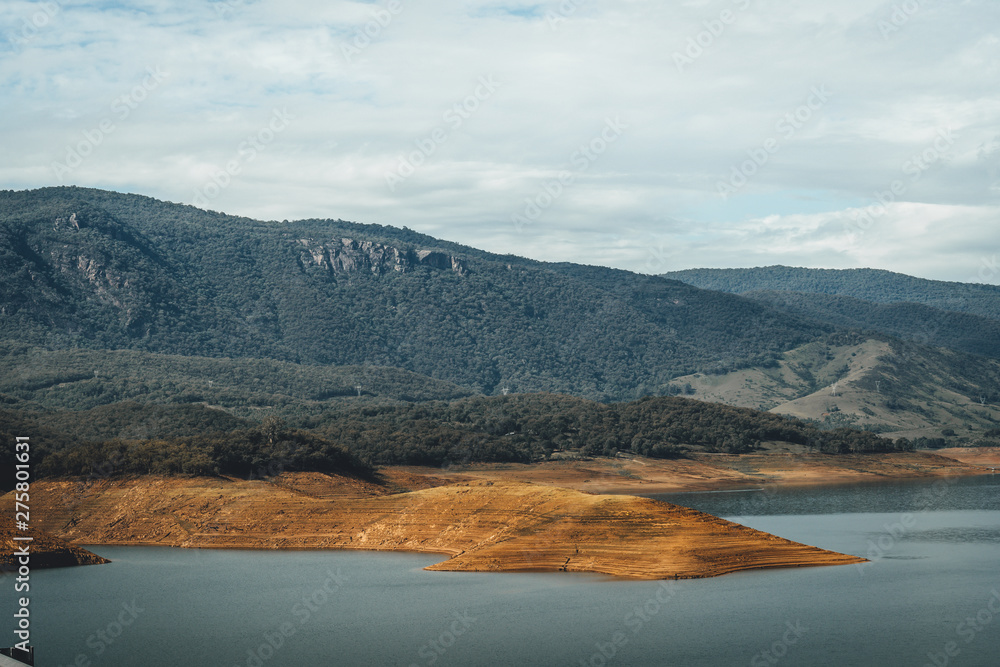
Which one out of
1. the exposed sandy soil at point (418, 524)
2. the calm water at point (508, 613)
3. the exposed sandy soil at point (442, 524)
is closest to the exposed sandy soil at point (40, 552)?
the exposed sandy soil at point (418, 524)

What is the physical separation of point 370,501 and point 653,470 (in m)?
64.6

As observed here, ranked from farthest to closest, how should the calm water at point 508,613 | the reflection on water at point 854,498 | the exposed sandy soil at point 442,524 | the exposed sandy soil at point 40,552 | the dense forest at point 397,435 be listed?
the reflection on water at point 854,498, the dense forest at point 397,435, the exposed sandy soil at point 40,552, the exposed sandy soil at point 442,524, the calm water at point 508,613

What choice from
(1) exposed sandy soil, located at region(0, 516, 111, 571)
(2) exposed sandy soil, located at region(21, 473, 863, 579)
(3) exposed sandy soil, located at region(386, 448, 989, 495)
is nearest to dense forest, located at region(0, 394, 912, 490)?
(2) exposed sandy soil, located at region(21, 473, 863, 579)

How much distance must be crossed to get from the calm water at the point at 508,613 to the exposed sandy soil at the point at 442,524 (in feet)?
7.01

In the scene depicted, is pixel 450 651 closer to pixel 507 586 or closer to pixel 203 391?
pixel 507 586

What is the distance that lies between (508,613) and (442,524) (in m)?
22.6

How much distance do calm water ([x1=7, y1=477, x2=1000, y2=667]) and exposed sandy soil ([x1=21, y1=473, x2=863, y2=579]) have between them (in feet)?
7.01

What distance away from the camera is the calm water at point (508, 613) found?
38750mm

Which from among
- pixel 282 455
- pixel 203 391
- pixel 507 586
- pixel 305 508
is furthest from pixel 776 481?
pixel 203 391

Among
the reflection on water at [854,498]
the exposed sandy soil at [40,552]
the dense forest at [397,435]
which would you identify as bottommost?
the exposed sandy soil at [40,552]

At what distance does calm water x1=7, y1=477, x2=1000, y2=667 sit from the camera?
38.8 meters

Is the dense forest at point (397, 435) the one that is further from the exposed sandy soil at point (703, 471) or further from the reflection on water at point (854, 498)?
the reflection on water at point (854, 498)

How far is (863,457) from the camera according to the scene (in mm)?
144250

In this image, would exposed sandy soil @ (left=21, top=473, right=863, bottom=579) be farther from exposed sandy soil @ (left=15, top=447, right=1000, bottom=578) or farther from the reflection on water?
the reflection on water
